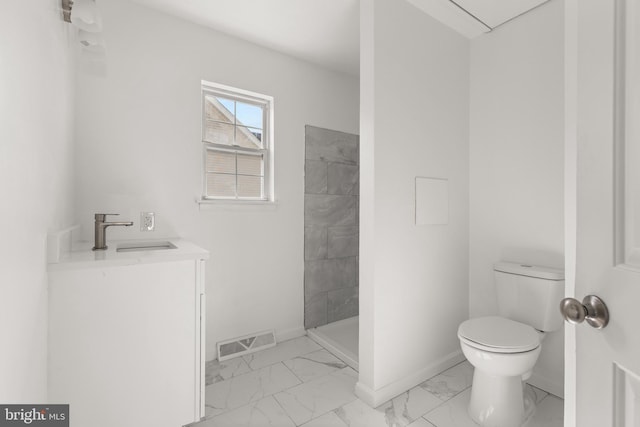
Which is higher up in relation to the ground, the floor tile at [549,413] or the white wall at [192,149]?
the white wall at [192,149]

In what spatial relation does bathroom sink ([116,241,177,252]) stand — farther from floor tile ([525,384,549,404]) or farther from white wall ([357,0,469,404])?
floor tile ([525,384,549,404])

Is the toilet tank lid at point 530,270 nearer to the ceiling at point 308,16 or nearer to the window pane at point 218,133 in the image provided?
the ceiling at point 308,16

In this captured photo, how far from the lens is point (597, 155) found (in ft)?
2.11

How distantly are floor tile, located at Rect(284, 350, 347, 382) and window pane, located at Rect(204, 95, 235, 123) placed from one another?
2034 millimetres

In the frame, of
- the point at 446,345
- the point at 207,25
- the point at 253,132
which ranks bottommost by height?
the point at 446,345

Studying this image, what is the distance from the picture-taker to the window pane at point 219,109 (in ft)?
7.80

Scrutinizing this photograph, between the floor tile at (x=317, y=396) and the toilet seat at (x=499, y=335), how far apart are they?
2.67 feet

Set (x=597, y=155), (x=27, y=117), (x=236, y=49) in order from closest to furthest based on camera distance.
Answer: (x=597, y=155), (x=27, y=117), (x=236, y=49)

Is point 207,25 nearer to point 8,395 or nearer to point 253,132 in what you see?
point 253,132

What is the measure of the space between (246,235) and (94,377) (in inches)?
52.8

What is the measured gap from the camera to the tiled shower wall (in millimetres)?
2807

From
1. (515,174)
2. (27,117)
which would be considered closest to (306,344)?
(515,174)

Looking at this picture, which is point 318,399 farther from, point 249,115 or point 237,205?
point 249,115
